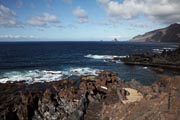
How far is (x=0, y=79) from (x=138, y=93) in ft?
108

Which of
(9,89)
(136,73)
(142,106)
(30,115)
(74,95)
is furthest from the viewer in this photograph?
(136,73)

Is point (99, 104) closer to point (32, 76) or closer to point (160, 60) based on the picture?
point (32, 76)

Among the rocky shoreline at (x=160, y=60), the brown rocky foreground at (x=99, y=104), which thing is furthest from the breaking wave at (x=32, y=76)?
the rocky shoreline at (x=160, y=60)

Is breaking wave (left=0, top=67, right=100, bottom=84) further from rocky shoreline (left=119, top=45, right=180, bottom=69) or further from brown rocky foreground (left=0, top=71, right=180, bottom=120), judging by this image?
rocky shoreline (left=119, top=45, right=180, bottom=69)

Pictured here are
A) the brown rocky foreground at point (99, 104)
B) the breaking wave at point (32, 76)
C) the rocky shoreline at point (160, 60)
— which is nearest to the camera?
the brown rocky foreground at point (99, 104)

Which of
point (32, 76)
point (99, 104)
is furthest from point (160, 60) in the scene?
point (99, 104)

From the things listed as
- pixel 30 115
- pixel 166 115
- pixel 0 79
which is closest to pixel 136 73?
pixel 0 79

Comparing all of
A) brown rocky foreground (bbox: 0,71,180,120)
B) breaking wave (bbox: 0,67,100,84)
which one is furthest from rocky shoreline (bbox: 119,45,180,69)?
brown rocky foreground (bbox: 0,71,180,120)

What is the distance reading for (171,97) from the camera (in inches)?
715

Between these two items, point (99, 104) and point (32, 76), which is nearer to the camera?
point (99, 104)

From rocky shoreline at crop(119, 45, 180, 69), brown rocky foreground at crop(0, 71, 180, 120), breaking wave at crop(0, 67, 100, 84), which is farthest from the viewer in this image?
rocky shoreline at crop(119, 45, 180, 69)

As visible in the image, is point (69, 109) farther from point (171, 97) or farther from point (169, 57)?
point (169, 57)

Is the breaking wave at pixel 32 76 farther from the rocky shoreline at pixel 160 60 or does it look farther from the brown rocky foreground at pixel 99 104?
the rocky shoreline at pixel 160 60

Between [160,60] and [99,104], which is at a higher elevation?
[99,104]
